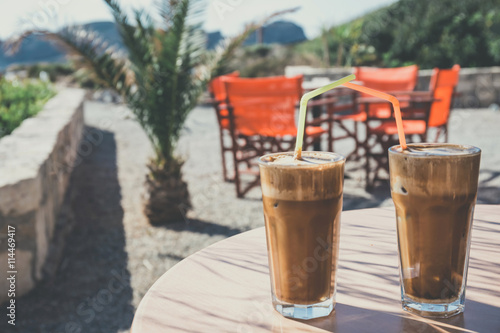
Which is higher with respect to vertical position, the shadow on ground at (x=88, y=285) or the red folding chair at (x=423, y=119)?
the red folding chair at (x=423, y=119)

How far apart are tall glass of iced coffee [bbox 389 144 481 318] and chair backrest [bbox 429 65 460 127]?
411 centimetres

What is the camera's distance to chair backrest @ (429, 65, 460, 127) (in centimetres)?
465

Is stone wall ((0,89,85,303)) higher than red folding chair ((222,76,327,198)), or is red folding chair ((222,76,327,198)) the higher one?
red folding chair ((222,76,327,198))

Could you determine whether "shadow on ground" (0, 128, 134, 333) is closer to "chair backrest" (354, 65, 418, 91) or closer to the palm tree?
the palm tree

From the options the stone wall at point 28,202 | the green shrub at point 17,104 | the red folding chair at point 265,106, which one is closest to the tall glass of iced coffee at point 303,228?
the stone wall at point 28,202

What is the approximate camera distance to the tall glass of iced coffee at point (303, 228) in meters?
0.77

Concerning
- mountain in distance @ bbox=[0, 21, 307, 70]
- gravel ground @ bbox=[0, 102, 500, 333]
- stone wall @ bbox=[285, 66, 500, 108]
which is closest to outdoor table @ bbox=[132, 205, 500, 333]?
gravel ground @ bbox=[0, 102, 500, 333]

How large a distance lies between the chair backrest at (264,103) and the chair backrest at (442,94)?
1349 millimetres

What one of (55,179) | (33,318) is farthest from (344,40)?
(33,318)

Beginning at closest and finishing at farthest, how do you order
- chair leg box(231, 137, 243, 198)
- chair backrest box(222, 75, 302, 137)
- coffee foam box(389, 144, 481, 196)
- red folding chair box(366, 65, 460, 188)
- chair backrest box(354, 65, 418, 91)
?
coffee foam box(389, 144, 481, 196), chair backrest box(222, 75, 302, 137), red folding chair box(366, 65, 460, 188), chair leg box(231, 137, 243, 198), chair backrest box(354, 65, 418, 91)

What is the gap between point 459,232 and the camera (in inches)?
30.6

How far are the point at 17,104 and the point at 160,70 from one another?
11.2 feet

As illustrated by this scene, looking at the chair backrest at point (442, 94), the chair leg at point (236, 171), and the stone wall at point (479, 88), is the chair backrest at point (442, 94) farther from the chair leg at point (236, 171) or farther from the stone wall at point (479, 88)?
the stone wall at point (479, 88)

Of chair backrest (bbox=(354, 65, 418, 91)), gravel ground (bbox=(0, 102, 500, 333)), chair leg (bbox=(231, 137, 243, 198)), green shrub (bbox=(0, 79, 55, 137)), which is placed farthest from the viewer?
chair backrest (bbox=(354, 65, 418, 91))
